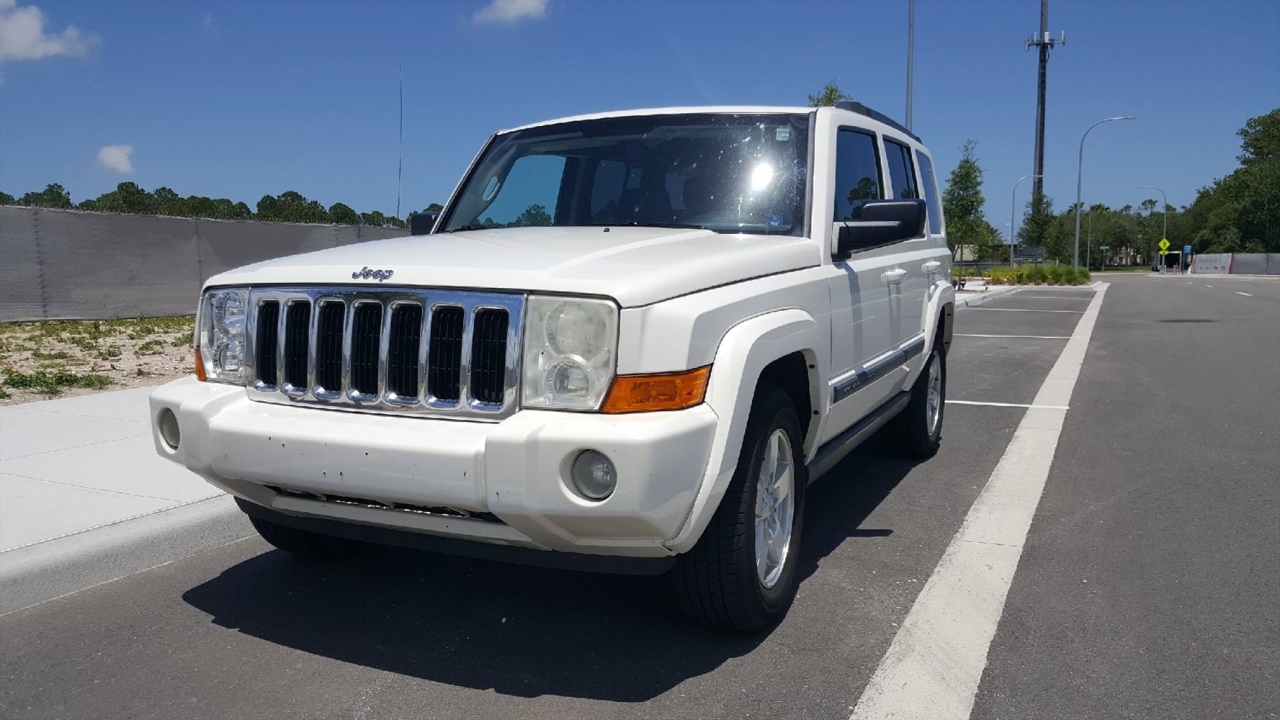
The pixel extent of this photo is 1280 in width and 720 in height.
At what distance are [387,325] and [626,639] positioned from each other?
1.37 metres

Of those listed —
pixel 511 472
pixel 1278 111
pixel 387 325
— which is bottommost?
pixel 511 472

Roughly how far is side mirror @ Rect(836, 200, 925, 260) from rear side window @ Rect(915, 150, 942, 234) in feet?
7.31

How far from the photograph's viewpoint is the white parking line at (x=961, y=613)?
3072mm

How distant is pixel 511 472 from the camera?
2855 millimetres

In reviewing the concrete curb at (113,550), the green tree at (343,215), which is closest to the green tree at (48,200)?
the green tree at (343,215)

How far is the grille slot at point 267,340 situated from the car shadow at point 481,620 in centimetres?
95

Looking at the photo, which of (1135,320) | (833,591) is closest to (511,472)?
(833,591)

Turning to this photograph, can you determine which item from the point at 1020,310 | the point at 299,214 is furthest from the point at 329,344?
the point at 1020,310

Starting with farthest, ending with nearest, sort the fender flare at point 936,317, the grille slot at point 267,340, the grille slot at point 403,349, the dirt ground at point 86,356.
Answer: the dirt ground at point 86,356 < the fender flare at point 936,317 < the grille slot at point 267,340 < the grille slot at point 403,349

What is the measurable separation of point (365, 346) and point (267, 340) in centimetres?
46

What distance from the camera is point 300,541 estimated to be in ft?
13.9

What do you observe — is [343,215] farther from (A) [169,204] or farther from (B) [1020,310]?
(B) [1020,310]

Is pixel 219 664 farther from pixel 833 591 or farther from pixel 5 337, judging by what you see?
pixel 5 337

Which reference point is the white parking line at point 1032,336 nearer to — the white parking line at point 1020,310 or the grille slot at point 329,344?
the white parking line at point 1020,310
